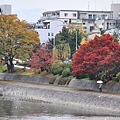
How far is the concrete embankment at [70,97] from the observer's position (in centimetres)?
5822

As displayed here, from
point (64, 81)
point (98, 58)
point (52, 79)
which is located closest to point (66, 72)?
point (64, 81)

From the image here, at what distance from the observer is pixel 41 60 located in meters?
88.2

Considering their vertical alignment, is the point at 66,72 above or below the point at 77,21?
below

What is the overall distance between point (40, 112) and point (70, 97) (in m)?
7.55

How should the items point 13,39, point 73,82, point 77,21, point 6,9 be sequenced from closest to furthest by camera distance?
point 73,82
point 13,39
point 77,21
point 6,9

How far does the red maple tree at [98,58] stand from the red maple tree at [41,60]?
1339 cm

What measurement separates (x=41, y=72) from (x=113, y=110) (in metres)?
30.7

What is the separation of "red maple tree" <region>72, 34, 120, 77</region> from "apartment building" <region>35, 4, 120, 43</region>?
54954 millimetres

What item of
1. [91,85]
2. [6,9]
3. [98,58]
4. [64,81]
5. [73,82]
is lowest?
[64,81]

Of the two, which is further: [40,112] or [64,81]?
[64,81]

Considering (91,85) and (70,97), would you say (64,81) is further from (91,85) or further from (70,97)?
(70,97)

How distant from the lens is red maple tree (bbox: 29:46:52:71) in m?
86.9

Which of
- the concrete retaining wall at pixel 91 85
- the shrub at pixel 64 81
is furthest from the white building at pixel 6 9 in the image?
the concrete retaining wall at pixel 91 85

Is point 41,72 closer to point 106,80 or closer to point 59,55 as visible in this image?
point 59,55
